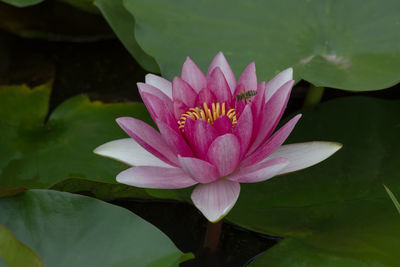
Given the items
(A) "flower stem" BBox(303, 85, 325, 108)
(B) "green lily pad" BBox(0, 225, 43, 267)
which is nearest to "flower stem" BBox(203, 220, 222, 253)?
(B) "green lily pad" BBox(0, 225, 43, 267)

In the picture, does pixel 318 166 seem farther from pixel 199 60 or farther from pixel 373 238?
pixel 199 60

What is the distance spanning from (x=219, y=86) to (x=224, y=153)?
21 centimetres

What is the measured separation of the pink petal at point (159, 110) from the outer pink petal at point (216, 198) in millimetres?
156

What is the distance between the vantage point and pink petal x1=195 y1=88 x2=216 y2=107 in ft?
3.76

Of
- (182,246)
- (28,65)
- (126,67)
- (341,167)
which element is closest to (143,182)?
(182,246)

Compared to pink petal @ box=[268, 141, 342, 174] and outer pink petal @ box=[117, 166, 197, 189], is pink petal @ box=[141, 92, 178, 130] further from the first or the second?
pink petal @ box=[268, 141, 342, 174]

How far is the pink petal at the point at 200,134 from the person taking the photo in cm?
101

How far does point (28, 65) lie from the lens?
2.19 meters

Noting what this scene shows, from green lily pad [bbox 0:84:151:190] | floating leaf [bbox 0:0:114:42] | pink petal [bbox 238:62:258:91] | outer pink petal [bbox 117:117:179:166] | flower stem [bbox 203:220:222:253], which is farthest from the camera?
floating leaf [bbox 0:0:114:42]

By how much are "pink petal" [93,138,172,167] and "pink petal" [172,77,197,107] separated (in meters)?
0.15

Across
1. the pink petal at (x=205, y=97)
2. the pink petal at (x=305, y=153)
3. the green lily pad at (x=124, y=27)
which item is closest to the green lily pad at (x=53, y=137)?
the green lily pad at (x=124, y=27)

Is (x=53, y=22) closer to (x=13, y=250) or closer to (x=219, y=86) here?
(x=219, y=86)

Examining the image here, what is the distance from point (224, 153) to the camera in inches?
39.9

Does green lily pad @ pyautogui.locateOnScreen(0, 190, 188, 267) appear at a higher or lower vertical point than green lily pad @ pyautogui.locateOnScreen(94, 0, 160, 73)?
Answer: lower
